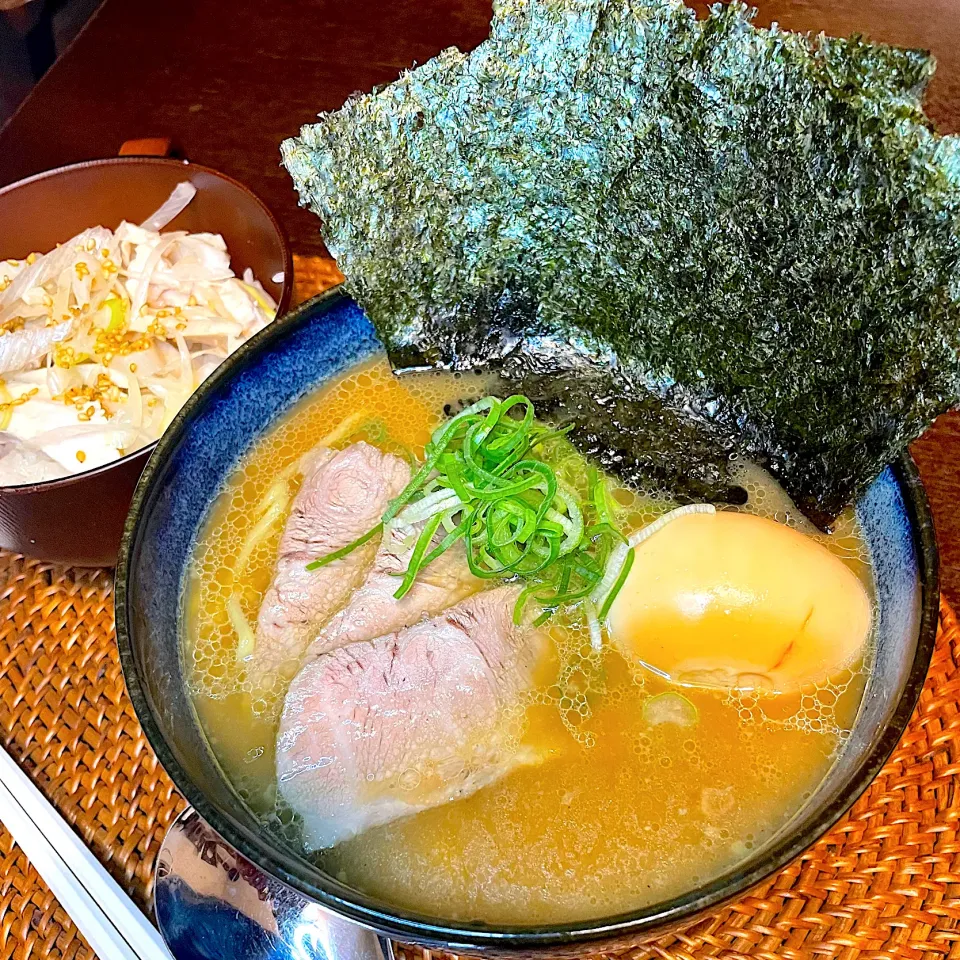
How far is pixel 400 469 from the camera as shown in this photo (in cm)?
117

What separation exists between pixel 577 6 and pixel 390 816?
2.95 ft

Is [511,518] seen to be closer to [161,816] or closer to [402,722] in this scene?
[402,722]

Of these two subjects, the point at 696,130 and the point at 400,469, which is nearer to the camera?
the point at 696,130

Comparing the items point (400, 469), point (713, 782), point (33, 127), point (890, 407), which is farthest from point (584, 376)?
point (33, 127)

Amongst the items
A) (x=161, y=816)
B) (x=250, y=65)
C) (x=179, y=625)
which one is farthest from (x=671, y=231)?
(x=250, y=65)

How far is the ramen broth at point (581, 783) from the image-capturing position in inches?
34.2

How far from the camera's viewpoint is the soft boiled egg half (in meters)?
0.94

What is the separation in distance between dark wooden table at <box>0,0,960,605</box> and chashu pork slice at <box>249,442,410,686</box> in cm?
79

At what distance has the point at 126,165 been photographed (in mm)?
1466

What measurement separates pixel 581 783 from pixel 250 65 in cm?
173

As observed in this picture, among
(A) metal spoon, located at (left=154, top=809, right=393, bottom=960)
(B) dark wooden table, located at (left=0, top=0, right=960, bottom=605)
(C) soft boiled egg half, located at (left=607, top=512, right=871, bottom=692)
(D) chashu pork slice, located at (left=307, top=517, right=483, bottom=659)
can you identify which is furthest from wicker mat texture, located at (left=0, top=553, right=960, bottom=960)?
(B) dark wooden table, located at (left=0, top=0, right=960, bottom=605)

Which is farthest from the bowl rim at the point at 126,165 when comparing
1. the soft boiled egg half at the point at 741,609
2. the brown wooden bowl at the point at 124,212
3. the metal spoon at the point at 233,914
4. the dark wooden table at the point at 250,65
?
the soft boiled egg half at the point at 741,609

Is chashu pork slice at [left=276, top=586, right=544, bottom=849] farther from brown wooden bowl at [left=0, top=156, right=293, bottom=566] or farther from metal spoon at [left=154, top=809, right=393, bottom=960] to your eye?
brown wooden bowl at [left=0, top=156, right=293, bottom=566]

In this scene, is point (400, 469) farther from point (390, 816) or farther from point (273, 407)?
point (390, 816)
